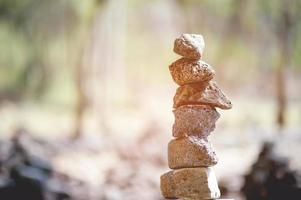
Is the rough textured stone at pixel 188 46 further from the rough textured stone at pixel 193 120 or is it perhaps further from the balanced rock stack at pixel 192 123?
the rough textured stone at pixel 193 120

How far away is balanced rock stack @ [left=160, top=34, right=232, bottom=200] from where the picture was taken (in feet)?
16.0

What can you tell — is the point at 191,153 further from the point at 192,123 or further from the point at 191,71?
the point at 191,71

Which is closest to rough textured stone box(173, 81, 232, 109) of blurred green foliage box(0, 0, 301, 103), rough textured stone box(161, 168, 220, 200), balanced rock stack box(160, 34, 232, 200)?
balanced rock stack box(160, 34, 232, 200)

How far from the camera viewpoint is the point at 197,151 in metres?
4.94

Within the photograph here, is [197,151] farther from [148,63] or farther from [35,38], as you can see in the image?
[148,63]

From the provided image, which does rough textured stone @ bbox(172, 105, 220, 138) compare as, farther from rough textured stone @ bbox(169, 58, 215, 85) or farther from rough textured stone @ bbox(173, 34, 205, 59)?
rough textured stone @ bbox(173, 34, 205, 59)

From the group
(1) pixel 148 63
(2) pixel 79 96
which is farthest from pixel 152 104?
(2) pixel 79 96

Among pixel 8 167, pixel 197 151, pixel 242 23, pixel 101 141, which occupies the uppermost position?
pixel 242 23

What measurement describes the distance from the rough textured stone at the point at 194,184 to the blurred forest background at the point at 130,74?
6866 millimetres

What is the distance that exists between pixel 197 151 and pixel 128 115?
1640cm

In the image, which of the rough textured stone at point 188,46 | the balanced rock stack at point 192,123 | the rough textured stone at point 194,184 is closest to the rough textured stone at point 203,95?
the balanced rock stack at point 192,123

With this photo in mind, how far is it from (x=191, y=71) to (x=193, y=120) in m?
0.35

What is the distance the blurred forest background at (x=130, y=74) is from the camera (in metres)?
14.4

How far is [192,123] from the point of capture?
497 cm
